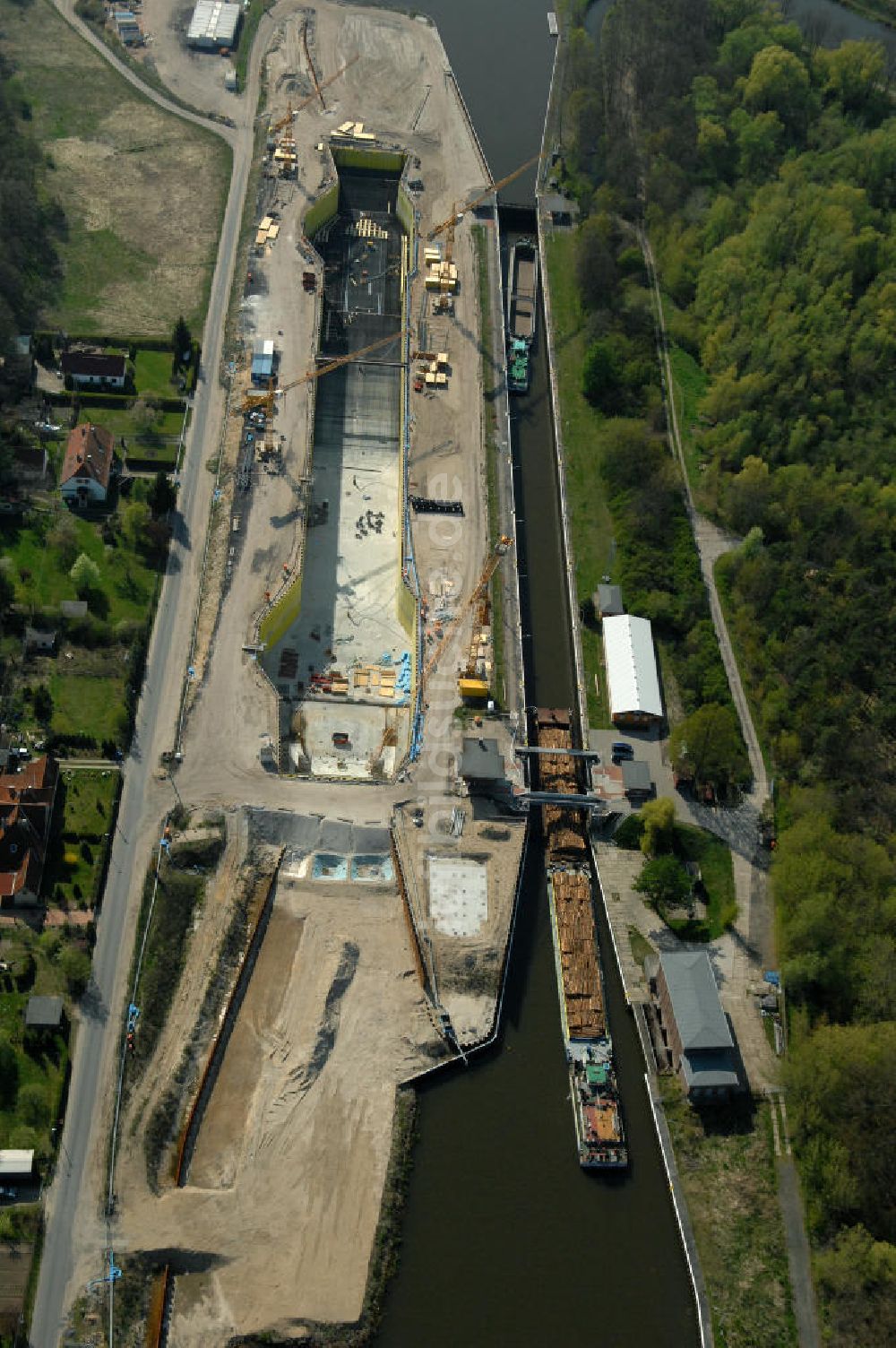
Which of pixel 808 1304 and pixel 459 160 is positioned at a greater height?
pixel 459 160

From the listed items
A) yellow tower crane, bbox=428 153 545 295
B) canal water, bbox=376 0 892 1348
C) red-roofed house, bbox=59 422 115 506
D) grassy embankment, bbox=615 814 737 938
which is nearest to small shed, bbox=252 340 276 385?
red-roofed house, bbox=59 422 115 506

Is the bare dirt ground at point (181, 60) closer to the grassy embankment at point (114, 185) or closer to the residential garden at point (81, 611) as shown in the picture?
the grassy embankment at point (114, 185)

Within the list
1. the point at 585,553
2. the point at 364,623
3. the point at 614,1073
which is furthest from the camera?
the point at 585,553

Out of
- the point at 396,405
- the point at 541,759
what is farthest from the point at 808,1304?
the point at 396,405

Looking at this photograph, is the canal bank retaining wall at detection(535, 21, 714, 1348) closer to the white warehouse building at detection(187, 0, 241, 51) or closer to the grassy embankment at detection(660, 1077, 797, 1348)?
the grassy embankment at detection(660, 1077, 797, 1348)

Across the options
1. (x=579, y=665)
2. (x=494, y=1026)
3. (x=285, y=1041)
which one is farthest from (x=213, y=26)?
(x=494, y=1026)

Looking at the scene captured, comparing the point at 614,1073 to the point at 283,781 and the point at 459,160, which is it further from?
the point at 459,160
